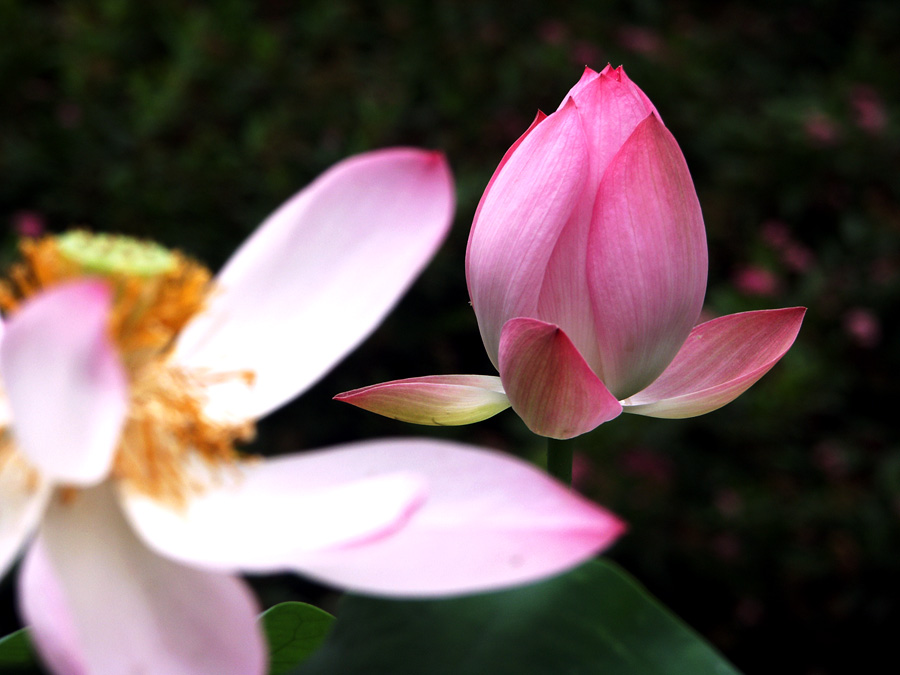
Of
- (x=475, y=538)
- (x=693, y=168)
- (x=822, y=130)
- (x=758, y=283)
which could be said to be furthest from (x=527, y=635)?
(x=693, y=168)

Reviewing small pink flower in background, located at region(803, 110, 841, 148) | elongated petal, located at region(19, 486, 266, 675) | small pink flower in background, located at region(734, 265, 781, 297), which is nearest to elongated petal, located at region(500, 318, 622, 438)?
elongated petal, located at region(19, 486, 266, 675)

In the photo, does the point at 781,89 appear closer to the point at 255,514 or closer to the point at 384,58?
the point at 384,58

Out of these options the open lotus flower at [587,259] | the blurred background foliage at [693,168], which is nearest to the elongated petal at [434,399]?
the open lotus flower at [587,259]

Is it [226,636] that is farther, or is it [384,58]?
[384,58]

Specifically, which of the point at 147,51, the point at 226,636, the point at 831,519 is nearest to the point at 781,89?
the point at 831,519

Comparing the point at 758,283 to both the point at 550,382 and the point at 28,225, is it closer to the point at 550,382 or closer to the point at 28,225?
the point at 28,225

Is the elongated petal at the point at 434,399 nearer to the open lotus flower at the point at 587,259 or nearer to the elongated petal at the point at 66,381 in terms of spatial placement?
the open lotus flower at the point at 587,259
